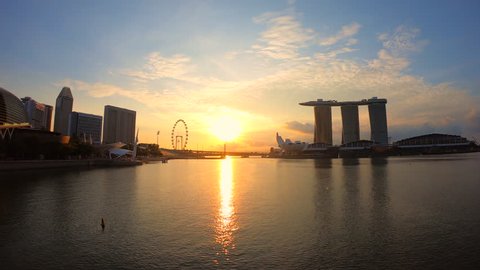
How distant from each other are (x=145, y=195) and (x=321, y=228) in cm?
2500

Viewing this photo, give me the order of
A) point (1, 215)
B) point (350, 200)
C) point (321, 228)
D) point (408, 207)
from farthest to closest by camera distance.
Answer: point (350, 200) → point (408, 207) → point (1, 215) → point (321, 228)

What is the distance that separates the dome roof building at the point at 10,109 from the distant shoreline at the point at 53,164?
35.1 meters

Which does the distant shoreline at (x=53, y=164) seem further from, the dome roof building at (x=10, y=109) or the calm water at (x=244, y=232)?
the calm water at (x=244, y=232)

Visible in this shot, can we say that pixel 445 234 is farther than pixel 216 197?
No

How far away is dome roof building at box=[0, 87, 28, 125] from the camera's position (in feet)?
396

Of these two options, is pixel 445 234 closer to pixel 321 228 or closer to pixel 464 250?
pixel 464 250

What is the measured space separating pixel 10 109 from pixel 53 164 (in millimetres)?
54260

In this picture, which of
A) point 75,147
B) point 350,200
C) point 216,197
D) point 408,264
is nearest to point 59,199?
point 216,197

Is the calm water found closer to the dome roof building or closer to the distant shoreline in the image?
the distant shoreline

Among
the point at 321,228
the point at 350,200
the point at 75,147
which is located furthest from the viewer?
the point at 75,147

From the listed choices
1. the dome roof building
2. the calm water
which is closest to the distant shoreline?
the dome roof building

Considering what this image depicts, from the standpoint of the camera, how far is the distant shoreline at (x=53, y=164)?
73.2 meters

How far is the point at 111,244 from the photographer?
1889 centimetres

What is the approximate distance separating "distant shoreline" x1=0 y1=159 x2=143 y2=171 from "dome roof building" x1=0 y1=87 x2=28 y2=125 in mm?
35059
